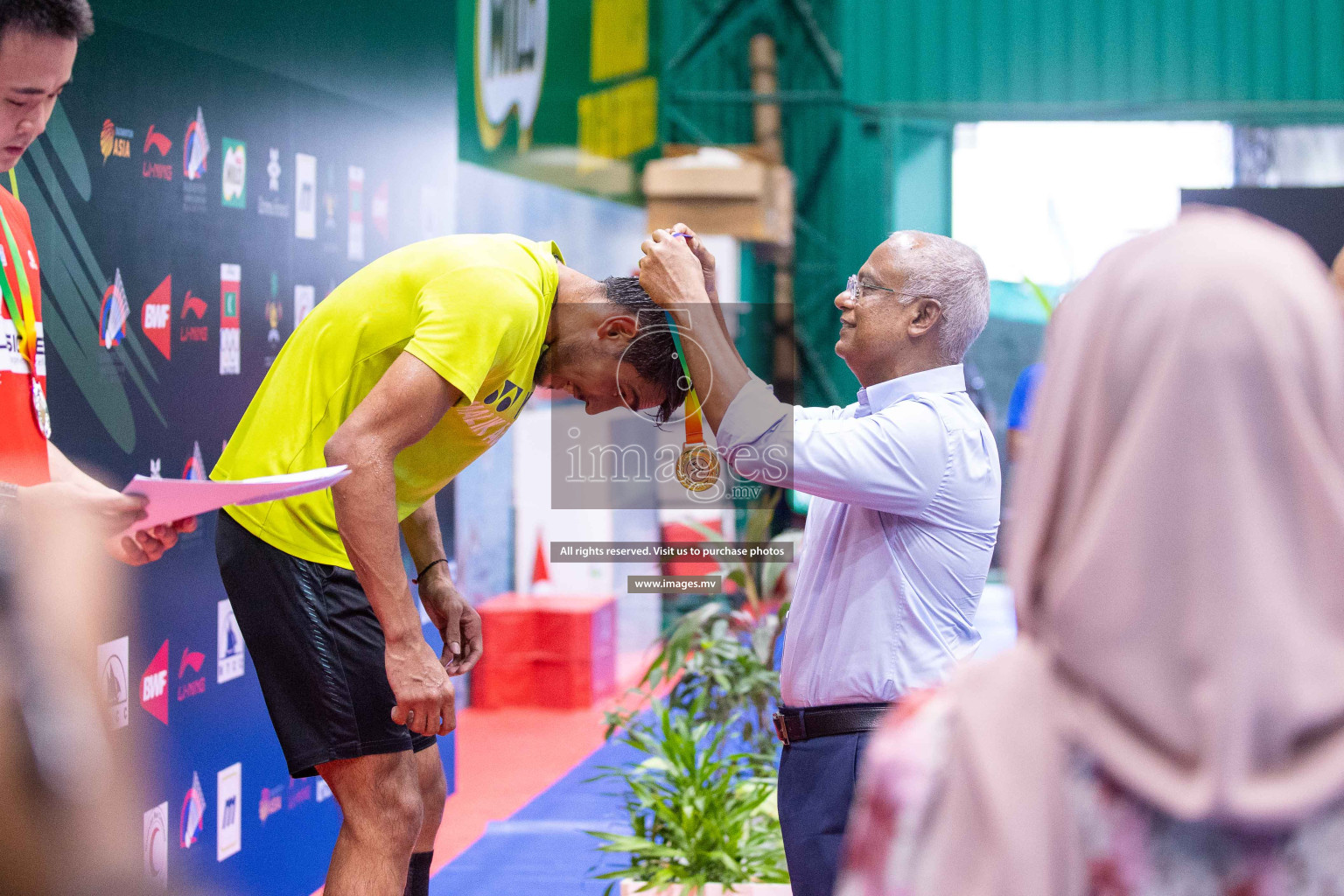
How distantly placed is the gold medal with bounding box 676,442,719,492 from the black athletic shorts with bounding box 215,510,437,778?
89cm

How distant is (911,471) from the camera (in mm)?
1891

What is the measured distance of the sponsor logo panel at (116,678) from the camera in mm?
2275

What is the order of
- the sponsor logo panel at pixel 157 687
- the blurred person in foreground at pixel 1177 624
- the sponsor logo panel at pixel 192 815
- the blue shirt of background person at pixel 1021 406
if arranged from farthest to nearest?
the blue shirt of background person at pixel 1021 406
the sponsor logo panel at pixel 192 815
the sponsor logo panel at pixel 157 687
the blurred person in foreground at pixel 1177 624

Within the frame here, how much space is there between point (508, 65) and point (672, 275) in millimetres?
3712

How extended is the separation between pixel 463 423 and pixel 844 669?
772 millimetres

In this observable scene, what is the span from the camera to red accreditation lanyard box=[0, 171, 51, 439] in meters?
1.77

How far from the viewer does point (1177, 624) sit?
2.38ft

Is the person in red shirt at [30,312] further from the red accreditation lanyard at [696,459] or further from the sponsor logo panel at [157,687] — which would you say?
the red accreditation lanyard at [696,459]

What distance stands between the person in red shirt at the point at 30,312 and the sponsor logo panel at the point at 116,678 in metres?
0.59

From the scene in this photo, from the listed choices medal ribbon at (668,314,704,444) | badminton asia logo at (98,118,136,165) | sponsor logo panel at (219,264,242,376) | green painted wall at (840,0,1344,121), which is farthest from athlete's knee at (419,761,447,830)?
green painted wall at (840,0,1344,121)

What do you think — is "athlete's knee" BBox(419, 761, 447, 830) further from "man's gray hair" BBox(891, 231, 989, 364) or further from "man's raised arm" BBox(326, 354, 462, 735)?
"man's gray hair" BBox(891, 231, 989, 364)

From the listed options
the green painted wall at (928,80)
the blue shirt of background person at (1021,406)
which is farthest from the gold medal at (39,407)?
the green painted wall at (928,80)

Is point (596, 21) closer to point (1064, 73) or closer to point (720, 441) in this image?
point (1064, 73)

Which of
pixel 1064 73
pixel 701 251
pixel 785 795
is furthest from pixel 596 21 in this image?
pixel 785 795
